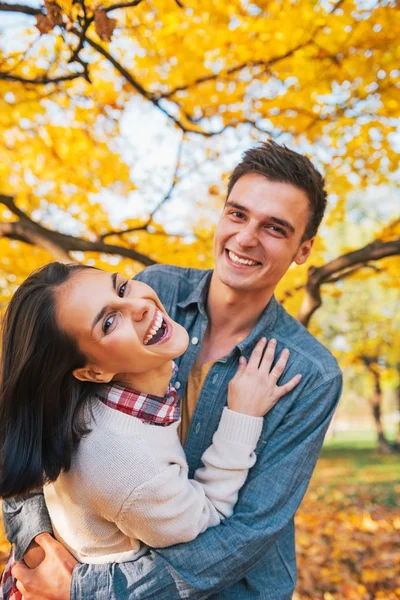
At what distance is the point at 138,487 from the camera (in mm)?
1581

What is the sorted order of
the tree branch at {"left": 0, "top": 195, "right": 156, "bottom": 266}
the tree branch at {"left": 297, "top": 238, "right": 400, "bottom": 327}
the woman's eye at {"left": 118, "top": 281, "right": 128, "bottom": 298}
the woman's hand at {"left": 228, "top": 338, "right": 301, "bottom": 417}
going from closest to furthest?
the woman's eye at {"left": 118, "top": 281, "right": 128, "bottom": 298} < the woman's hand at {"left": 228, "top": 338, "right": 301, "bottom": 417} < the tree branch at {"left": 297, "top": 238, "right": 400, "bottom": 327} < the tree branch at {"left": 0, "top": 195, "right": 156, "bottom": 266}

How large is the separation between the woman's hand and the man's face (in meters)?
0.31

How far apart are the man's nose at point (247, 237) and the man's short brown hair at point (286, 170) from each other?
22cm

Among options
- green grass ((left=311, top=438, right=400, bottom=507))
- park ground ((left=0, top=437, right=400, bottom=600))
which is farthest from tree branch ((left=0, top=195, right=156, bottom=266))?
green grass ((left=311, top=438, right=400, bottom=507))

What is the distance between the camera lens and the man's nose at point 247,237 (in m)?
2.18

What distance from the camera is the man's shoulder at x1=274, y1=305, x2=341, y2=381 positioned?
2.04 meters

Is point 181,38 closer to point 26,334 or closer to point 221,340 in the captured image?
point 221,340

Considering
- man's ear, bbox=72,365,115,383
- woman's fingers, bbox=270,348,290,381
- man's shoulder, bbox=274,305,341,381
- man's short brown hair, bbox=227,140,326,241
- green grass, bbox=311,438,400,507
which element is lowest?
green grass, bbox=311,438,400,507

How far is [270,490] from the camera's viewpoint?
183 centimetres

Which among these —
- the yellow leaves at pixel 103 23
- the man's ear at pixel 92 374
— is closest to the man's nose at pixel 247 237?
the man's ear at pixel 92 374

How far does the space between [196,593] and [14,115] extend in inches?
164

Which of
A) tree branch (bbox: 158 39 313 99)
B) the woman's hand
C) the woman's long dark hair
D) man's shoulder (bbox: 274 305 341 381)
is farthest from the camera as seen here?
tree branch (bbox: 158 39 313 99)

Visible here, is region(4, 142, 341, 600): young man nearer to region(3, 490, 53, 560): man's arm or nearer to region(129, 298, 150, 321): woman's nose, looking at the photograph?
region(3, 490, 53, 560): man's arm

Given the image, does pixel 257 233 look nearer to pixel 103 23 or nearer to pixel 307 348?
pixel 307 348
